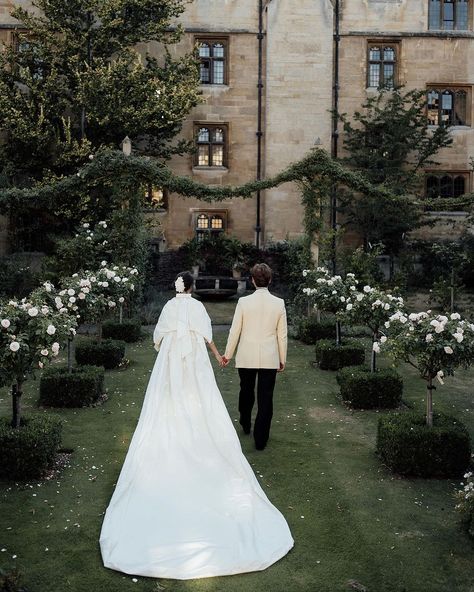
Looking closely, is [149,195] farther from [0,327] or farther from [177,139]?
[0,327]

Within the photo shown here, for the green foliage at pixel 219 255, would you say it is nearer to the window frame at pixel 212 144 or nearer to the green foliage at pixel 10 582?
the window frame at pixel 212 144

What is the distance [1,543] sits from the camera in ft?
16.1

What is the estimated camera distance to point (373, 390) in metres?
8.88

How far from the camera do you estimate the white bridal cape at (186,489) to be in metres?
4.40

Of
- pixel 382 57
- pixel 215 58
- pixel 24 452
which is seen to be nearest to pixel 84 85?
pixel 215 58

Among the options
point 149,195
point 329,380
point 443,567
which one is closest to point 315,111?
point 149,195

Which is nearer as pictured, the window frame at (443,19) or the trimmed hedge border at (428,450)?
the trimmed hedge border at (428,450)

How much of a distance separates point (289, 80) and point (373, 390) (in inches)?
654

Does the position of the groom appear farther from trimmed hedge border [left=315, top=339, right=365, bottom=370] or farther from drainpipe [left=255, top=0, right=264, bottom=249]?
drainpipe [left=255, top=0, right=264, bottom=249]

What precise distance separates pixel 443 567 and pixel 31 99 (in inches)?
749

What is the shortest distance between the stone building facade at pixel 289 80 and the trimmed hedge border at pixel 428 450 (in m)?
17.1

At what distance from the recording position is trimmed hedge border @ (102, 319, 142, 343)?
1349 cm

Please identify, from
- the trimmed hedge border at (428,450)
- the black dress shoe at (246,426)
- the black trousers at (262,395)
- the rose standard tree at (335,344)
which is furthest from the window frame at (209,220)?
the trimmed hedge border at (428,450)

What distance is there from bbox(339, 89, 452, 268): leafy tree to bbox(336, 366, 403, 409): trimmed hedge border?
1216 cm
